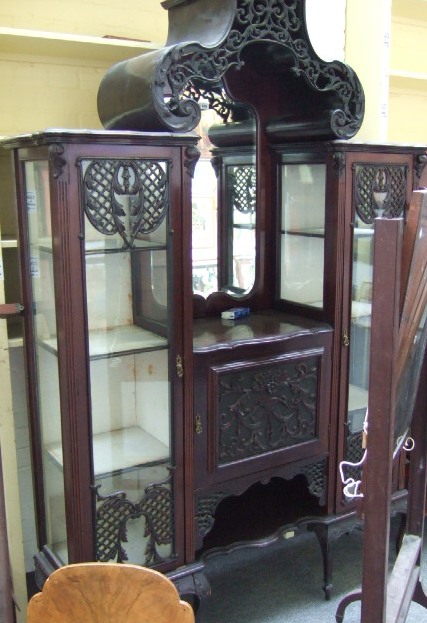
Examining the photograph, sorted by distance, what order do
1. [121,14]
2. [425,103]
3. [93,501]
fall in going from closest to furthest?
[93,501], [121,14], [425,103]

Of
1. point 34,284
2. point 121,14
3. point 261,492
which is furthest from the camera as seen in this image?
point 261,492

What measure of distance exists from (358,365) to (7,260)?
1423mm

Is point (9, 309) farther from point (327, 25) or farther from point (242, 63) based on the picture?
point (327, 25)

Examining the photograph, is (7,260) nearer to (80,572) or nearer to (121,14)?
(121,14)

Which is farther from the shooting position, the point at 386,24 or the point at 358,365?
the point at 386,24

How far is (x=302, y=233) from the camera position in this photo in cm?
262

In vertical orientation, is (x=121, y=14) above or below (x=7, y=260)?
above

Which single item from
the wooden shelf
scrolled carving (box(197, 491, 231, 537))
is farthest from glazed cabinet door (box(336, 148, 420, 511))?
the wooden shelf

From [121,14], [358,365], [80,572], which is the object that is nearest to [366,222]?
[358,365]

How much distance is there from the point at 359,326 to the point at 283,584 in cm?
112

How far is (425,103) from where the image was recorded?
356cm

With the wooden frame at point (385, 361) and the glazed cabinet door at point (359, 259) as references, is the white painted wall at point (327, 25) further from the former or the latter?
the wooden frame at point (385, 361)

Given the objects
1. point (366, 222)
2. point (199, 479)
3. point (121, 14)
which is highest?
point (121, 14)

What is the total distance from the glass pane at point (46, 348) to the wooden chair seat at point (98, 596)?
0.73 meters
